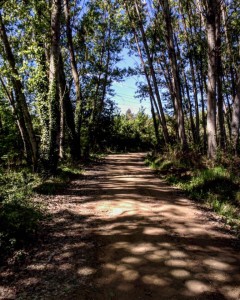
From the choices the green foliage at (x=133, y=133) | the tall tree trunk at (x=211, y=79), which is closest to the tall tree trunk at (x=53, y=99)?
the tall tree trunk at (x=211, y=79)

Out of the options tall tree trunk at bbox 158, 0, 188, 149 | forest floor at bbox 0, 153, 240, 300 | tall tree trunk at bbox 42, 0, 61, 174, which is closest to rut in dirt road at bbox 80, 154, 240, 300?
forest floor at bbox 0, 153, 240, 300

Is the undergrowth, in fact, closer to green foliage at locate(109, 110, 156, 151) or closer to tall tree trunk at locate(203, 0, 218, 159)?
tall tree trunk at locate(203, 0, 218, 159)

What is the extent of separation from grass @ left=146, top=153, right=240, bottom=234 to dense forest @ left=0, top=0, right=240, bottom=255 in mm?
123

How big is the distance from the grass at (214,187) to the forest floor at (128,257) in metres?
0.39

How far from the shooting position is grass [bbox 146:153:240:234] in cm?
669

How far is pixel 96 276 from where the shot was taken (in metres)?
4.00

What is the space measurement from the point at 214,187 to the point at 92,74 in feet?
68.2

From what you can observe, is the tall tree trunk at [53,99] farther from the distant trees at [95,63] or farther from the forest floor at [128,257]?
the forest floor at [128,257]

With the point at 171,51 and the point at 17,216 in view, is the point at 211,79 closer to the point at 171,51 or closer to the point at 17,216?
the point at 171,51

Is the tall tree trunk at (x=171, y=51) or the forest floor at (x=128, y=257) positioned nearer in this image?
the forest floor at (x=128, y=257)

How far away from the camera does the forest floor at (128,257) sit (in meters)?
3.67

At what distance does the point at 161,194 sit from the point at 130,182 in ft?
7.56

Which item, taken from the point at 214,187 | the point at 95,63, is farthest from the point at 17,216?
the point at 95,63

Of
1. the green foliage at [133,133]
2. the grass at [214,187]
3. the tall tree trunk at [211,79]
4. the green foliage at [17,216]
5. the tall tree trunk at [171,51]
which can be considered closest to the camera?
the green foliage at [17,216]
